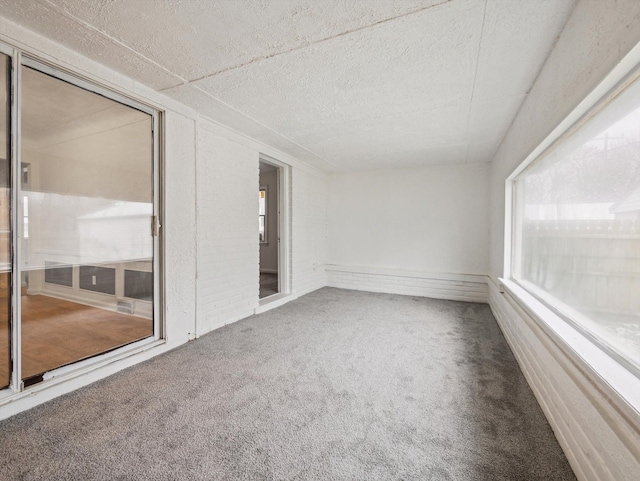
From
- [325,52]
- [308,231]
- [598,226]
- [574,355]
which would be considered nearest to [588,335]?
[574,355]

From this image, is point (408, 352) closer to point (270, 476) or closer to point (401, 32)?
point (270, 476)

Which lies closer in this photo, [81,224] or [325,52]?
[325,52]

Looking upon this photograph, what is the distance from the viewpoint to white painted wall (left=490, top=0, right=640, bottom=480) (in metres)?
1.05

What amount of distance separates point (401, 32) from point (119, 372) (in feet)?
10.6

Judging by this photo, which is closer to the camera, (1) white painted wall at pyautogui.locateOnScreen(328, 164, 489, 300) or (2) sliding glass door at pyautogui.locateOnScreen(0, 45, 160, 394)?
(2) sliding glass door at pyautogui.locateOnScreen(0, 45, 160, 394)

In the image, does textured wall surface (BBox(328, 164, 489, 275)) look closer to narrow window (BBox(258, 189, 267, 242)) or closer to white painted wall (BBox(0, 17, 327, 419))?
white painted wall (BBox(0, 17, 327, 419))

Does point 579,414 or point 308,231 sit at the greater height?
point 308,231

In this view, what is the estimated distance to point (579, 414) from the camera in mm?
1352

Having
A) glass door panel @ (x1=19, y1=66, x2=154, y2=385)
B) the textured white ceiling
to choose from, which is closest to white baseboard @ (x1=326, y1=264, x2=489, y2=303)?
the textured white ceiling

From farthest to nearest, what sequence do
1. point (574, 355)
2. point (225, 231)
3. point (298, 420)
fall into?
point (225, 231) → point (298, 420) → point (574, 355)

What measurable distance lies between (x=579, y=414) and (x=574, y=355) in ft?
0.89

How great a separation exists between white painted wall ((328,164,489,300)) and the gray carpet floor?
2227 millimetres

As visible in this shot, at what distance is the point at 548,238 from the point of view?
7.20 ft

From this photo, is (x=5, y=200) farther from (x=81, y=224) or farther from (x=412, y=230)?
(x=412, y=230)
